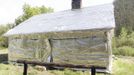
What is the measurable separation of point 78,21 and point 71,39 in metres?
1.52

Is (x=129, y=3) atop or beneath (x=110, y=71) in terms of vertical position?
atop

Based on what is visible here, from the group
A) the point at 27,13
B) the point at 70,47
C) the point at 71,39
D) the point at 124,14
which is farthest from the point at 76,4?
the point at 27,13

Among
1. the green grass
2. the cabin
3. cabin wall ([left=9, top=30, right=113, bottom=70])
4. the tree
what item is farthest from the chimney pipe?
the tree

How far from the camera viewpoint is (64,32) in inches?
585

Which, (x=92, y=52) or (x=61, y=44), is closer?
(x=92, y=52)

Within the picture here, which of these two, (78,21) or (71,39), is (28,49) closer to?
(71,39)

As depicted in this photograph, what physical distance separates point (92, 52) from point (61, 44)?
226 cm

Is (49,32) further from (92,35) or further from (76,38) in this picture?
(92,35)

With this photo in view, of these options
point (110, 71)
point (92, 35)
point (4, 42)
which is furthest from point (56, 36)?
point (4, 42)

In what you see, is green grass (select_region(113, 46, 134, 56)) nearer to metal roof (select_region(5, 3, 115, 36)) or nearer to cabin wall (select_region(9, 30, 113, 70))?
metal roof (select_region(5, 3, 115, 36))

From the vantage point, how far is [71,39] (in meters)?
14.7

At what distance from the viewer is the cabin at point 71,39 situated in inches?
530

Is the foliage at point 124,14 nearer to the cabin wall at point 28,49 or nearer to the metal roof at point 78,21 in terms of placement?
the metal roof at point 78,21

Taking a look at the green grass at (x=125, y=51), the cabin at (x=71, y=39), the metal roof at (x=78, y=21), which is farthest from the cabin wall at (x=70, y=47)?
the green grass at (x=125, y=51)
